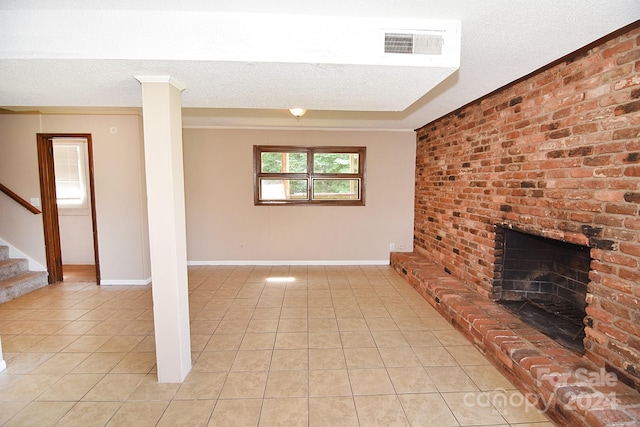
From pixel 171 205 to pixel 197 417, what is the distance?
1.34 metres

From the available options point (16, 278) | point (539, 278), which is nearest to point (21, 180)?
point (16, 278)

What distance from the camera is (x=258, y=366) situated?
2.25m

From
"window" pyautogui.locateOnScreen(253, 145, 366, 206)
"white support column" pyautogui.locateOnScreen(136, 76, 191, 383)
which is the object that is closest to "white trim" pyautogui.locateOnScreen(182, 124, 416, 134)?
"window" pyautogui.locateOnScreen(253, 145, 366, 206)

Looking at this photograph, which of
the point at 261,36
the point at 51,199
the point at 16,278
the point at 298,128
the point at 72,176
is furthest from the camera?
the point at 72,176

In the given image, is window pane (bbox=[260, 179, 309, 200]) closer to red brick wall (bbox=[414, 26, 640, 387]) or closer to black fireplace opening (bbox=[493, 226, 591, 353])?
red brick wall (bbox=[414, 26, 640, 387])

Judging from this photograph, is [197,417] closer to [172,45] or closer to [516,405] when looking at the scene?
[516,405]

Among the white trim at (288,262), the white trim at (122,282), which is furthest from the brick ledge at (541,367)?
the white trim at (122,282)

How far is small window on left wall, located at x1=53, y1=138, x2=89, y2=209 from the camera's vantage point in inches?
196

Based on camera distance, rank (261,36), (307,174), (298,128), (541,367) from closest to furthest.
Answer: (261,36), (541,367), (298,128), (307,174)

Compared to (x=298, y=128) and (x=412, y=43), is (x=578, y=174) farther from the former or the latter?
(x=298, y=128)

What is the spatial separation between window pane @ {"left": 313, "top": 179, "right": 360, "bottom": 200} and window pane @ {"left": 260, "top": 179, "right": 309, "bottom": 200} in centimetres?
21

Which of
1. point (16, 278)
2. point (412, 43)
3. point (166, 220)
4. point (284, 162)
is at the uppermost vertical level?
point (412, 43)

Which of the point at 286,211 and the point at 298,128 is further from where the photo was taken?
the point at 286,211

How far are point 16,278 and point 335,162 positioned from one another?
4731 mm
